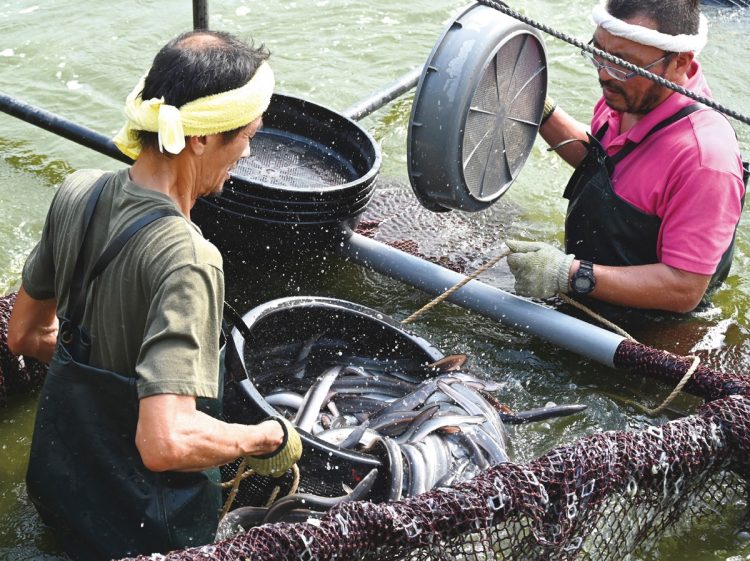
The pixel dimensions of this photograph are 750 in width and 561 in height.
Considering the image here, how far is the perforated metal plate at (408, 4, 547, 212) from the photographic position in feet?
15.3

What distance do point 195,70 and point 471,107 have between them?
2284 millimetres

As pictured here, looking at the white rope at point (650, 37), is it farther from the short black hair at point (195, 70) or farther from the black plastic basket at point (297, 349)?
the short black hair at point (195, 70)

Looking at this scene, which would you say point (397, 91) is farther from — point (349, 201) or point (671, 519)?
point (671, 519)

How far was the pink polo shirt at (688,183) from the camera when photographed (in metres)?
4.54

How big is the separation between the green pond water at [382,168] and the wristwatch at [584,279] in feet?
1.60

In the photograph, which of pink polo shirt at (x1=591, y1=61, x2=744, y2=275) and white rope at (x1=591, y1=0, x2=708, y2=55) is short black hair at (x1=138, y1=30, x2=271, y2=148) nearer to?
white rope at (x1=591, y1=0, x2=708, y2=55)

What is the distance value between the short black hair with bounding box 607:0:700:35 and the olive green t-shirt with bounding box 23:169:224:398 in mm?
2857

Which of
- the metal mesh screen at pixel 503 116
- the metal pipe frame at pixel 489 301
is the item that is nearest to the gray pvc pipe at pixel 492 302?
the metal pipe frame at pixel 489 301

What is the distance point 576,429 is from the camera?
4.71 metres

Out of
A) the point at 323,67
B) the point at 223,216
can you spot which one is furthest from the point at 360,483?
the point at 323,67

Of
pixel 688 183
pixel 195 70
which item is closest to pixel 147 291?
pixel 195 70

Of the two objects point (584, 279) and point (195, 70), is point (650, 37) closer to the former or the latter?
point (584, 279)

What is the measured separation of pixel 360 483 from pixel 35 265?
1.46 metres

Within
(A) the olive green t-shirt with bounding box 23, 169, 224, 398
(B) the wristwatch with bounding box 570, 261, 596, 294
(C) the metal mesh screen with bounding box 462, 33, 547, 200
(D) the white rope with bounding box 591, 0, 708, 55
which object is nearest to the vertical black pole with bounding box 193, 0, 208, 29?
(C) the metal mesh screen with bounding box 462, 33, 547, 200
